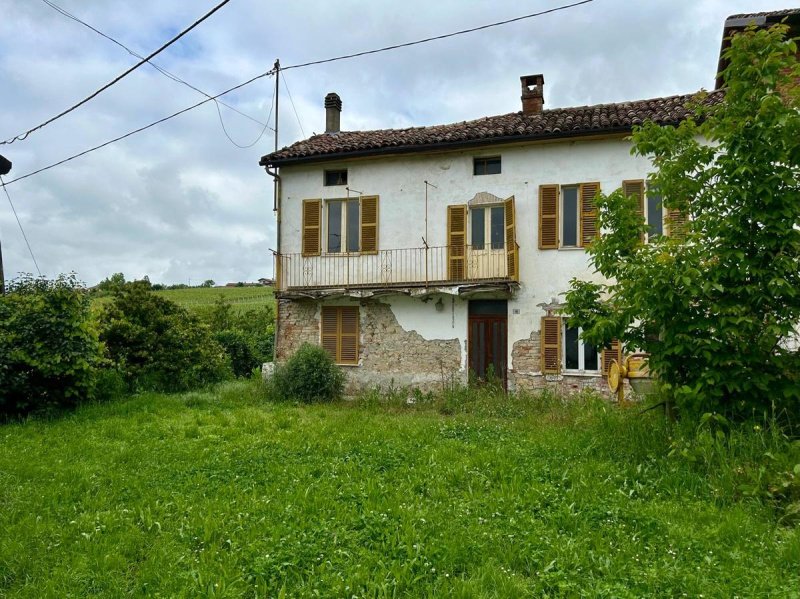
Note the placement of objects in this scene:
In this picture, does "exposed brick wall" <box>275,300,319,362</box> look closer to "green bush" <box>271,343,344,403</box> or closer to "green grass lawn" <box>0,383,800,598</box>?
"green bush" <box>271,343,344,403</box>

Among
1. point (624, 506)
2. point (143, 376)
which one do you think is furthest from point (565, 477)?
point (143, 376)

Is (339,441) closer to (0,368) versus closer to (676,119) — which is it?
(0,368)

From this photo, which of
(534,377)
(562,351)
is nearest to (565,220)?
(562,351)

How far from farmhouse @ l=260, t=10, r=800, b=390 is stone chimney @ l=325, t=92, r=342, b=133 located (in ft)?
6.28

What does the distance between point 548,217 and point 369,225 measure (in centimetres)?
459

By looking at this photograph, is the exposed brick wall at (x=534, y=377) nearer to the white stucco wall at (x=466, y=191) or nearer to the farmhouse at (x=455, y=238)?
the farmhouse at (x=455, y=238)

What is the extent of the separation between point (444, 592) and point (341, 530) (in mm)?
1162

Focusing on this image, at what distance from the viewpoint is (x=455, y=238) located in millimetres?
13062

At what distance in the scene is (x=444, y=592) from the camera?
3.46 m

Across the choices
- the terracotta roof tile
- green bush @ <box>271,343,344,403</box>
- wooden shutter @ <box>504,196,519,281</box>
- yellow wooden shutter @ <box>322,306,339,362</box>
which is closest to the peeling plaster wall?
wooden shutter @ <box>504,196,519,281</box>

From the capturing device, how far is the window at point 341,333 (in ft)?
45.1

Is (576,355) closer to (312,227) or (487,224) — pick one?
(487,224)

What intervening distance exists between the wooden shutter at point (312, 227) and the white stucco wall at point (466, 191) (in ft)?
0.75

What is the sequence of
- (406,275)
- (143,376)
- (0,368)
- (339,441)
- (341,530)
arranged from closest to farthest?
(341,530) < (339,441) < (0,368) < (143,376) < (406,275)
